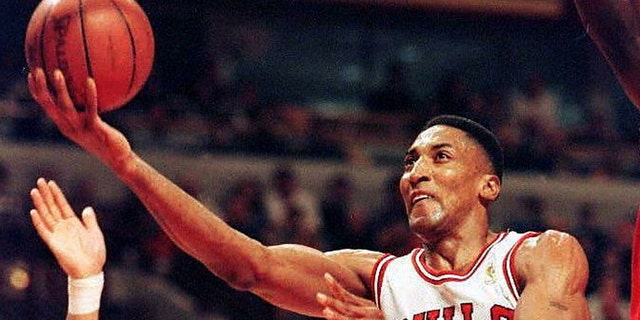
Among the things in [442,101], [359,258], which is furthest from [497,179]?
[442,101]

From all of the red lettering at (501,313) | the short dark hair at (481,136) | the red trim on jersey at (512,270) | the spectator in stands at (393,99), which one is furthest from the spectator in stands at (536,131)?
the red lettering at (501,313)

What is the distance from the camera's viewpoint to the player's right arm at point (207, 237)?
3.06m

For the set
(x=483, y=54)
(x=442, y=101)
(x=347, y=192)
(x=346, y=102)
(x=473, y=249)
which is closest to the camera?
(x=473, y=249)

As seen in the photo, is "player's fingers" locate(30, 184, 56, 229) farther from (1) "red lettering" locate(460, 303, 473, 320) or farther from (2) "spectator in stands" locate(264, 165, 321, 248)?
(2) "spectator in stands" locate(264, 165, 321, 248)

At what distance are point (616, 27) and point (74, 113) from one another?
1423mm

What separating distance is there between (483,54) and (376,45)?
1.26 m

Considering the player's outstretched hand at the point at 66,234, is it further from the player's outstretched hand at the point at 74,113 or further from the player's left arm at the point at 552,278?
the player's left arm at the point at 552,278

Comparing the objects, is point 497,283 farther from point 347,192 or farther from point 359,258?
point 347,192

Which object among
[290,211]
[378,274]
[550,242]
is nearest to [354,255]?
[378,274]

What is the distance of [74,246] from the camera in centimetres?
323

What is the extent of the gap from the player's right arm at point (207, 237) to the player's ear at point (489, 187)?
0.44 m

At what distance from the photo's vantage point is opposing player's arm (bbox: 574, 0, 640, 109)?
2502 millimetres

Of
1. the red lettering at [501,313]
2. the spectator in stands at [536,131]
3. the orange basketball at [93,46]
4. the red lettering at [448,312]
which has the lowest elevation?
the spectator in stands at [536,131]

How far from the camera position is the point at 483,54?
40.4 ft
